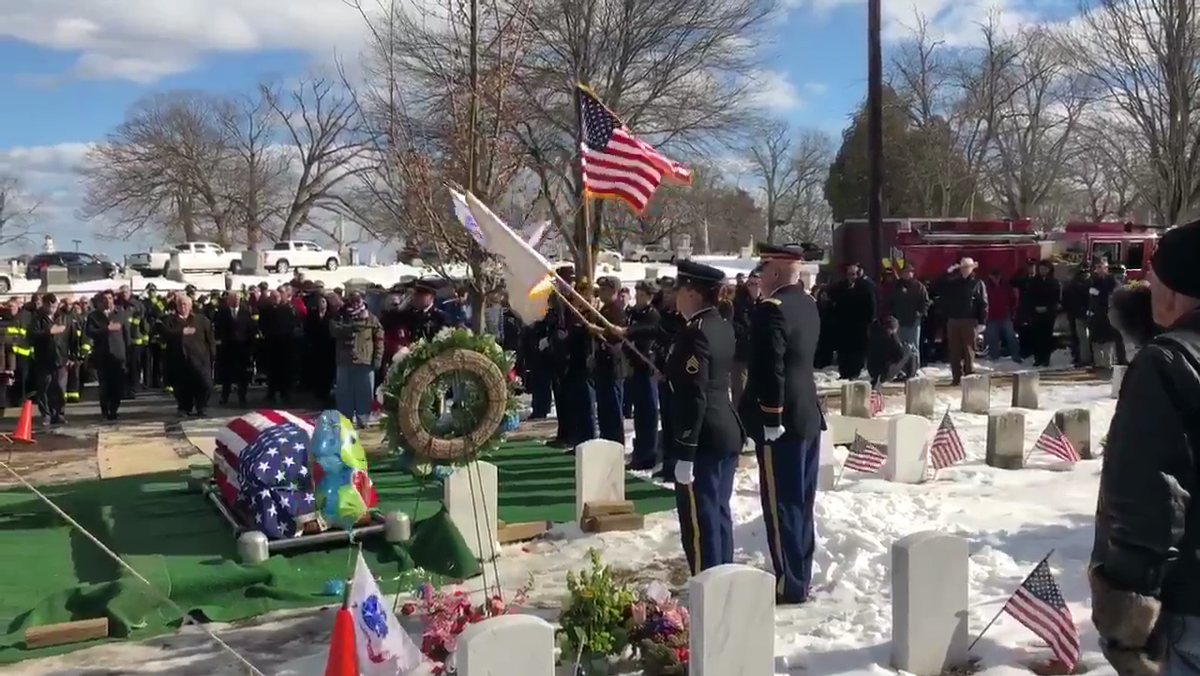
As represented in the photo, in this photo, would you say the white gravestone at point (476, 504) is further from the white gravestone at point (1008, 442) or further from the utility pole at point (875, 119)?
the utility pole at point (875, 119)

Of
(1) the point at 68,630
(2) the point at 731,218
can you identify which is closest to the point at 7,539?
(1) the point at 68,630

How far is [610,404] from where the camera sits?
38.3 feet

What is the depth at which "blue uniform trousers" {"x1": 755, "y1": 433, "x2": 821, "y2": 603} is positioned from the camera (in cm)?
658

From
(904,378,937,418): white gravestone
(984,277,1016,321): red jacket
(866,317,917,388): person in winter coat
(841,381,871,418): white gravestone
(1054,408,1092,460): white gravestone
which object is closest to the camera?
(1054,408,1092,460): white gravestone

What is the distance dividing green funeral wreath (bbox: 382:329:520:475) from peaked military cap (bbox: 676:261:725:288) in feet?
5.04

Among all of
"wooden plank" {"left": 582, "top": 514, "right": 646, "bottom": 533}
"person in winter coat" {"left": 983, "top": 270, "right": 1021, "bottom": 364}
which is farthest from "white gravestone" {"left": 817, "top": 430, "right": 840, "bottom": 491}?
"person in winter coat" {"left": 983, "top": 270, "right": 1021, "bottom": 364}

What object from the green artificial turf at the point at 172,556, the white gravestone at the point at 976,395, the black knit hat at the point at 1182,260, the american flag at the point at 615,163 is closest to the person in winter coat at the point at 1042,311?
the white gravestone at the point at 976,395

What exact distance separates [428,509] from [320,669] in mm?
3351

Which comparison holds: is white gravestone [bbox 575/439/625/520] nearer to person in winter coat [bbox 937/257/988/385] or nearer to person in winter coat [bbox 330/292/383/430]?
person in winter coat [bbox 330/292/383/430]

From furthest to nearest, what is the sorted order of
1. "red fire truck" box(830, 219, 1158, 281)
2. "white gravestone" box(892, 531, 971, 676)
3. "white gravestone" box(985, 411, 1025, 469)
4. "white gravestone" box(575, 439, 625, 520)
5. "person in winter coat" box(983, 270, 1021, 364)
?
"red fire truck" box(830, 219, 1158, 281) < "person in winter coat" box(983, 270, 1021, 364) < "white gravestone" box(985, 411, 1025, 469) < "white gravestone" box(575, 439, 625, 520) < "white gravestone" box(892, 531, 971, 676)

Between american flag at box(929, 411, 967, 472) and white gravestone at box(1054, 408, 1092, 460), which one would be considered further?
white gravestone at box(1054, 408, 1092, 460)

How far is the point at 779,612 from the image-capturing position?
254 inches

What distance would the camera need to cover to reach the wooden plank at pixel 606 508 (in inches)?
332

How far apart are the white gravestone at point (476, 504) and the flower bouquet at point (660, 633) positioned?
250 centimetres
